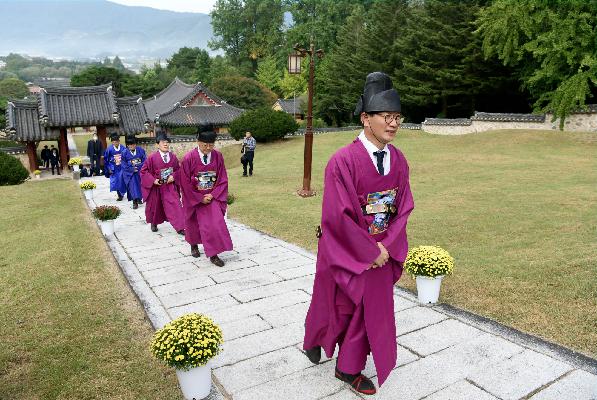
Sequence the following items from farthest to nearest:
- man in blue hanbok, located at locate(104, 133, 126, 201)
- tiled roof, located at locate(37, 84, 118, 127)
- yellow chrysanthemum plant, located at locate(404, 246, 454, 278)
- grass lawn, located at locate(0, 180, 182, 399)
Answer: tiled roof, located at locate(37, 84, 118, 127) → man in blue hanbok, located at locate(104, 133, 126, 201) → yellow chrysanthemum plant, located at locate(404, 246, 454, 278) → grass lawn, located at locate(0, 180, 182, 399)

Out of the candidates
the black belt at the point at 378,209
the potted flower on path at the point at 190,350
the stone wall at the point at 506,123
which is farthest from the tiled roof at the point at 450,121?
the potted flower on path at the point at 190,350

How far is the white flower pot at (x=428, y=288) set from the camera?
219 inches

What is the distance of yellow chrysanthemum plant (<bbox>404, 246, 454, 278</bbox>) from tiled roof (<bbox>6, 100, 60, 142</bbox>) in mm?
27974

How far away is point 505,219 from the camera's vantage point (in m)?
9.90

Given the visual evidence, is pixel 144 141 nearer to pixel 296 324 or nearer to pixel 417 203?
pixel 417 203

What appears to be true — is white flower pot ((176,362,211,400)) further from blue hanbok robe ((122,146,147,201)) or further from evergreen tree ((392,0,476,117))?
evergreen tree ((392,0,476,117))

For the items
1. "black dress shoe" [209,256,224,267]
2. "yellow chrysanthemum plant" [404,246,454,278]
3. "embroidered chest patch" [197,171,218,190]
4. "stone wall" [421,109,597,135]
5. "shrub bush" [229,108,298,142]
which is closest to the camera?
"yellow chrysanthemum plant" [404,246,454,278]

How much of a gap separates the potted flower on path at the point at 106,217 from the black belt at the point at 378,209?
23.2ft

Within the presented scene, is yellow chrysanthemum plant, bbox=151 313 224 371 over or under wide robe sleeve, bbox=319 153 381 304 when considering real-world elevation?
under

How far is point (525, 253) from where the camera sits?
7.41 meters

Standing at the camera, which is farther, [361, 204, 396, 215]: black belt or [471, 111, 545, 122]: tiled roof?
[471, 111, 545, 122]: tiled roof

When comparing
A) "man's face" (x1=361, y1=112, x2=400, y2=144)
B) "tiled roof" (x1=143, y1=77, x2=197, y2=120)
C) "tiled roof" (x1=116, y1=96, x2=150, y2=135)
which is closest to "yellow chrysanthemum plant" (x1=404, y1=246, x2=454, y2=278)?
"man's face" (x1=361, y1=112, x2=400, y2=144)

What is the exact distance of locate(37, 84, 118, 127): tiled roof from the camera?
1096 inches

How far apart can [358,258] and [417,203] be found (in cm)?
897
